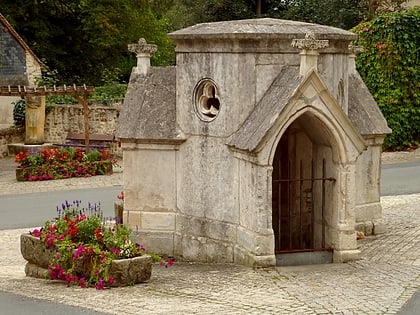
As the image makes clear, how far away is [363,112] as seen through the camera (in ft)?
47.0

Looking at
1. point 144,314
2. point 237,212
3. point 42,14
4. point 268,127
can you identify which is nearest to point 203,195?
point 237,212

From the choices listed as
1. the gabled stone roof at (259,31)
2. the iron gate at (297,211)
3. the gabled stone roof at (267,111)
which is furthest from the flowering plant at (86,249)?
the gabled stone roof at (259,31)

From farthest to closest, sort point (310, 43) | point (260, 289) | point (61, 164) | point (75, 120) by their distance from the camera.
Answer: point (75, 120) → point (61, 164) → point (310, 43) → point (260, 289)

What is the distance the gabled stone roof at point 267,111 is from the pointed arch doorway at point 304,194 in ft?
1.85

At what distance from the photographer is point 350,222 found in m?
12.0

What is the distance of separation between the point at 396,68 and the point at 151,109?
48.9ft

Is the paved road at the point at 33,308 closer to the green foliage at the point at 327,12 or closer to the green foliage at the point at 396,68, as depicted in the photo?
the green foliage at the point at 396,68

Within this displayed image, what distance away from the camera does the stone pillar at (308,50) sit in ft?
36.6

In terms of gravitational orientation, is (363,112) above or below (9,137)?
above

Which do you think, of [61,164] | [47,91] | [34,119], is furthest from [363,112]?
[34,119]

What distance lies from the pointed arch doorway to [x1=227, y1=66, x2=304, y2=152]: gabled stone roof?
0.56 meters

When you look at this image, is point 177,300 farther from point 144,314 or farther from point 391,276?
point 391,276

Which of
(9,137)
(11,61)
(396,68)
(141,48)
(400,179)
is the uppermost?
(11,61)

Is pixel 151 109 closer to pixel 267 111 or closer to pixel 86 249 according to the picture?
pixel 267 111
